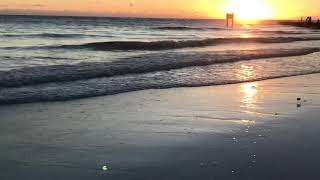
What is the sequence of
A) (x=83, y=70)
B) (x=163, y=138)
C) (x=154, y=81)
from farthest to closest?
(x=83, y=70)
(x=154, y=81)
(x=163, y=138)

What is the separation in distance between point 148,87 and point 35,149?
637 centimetres

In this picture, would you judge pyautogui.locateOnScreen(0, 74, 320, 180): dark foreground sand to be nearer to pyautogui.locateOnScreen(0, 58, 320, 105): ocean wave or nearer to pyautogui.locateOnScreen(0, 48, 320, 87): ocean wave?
pyautogui.locateOnScreen(0, 58, 320, 105): ocean wave

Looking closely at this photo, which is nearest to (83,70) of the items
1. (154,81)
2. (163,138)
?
(154,81)

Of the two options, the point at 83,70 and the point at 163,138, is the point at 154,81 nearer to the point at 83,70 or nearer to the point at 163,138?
the point at 83,70

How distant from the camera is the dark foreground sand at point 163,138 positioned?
5598 mm

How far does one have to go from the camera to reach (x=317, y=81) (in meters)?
14.2

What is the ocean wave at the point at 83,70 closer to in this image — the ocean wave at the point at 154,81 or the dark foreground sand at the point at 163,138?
the ocean wave at the point at 154,81

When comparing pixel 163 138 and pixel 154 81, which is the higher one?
pixel 163 138

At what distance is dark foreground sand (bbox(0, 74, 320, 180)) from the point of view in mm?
5598

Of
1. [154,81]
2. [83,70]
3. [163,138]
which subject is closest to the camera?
[163,138]

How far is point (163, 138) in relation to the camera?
717cm

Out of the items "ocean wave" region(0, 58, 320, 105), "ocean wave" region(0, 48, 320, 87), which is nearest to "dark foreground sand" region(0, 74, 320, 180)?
"ocean wave" region(0, 58, 320, 105)

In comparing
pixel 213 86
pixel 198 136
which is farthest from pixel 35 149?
pixel 213 86

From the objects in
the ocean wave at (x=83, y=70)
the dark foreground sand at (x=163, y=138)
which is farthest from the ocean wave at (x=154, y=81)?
the dark foreground sand at (x=163, y=138)
